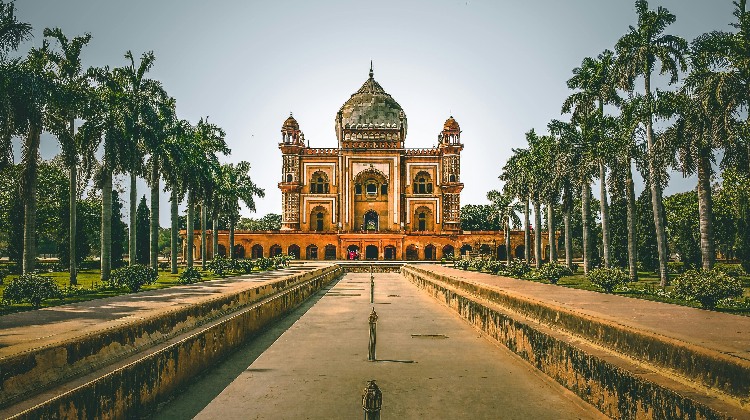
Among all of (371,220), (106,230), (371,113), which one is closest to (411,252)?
(371,220)

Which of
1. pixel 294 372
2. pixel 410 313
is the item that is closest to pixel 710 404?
pixel 294 372

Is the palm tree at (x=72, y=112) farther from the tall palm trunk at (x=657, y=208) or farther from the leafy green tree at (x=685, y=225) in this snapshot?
the leafy green tree at (x=685, y=225)

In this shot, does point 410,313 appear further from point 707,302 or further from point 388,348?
point 707,302

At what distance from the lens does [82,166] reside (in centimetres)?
3028

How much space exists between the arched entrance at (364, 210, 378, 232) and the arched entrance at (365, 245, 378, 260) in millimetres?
5985

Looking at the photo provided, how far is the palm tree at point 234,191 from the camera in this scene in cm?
5112

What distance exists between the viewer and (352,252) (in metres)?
68.6

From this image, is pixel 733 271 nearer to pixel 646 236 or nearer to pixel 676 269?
pixel 646 236

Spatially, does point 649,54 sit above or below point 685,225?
above

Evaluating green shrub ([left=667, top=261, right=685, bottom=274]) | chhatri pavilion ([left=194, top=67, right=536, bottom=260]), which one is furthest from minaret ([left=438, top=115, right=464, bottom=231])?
green shrub ([left=667, top=261, right=685, bottom=274])

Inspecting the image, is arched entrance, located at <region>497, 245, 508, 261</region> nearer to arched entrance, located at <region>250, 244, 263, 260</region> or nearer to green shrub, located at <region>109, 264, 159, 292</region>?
arched entrance, located at <region>250, 244, 263, 260</region>

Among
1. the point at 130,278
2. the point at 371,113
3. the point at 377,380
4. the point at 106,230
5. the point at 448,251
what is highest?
the point at 371,113

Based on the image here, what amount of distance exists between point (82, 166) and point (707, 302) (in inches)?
1144

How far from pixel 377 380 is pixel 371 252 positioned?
60.4 m
